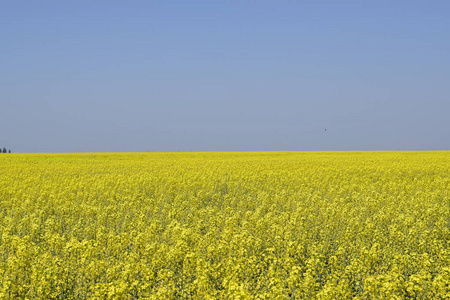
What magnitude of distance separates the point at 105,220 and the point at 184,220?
137 inches

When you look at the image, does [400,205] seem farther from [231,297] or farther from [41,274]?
[41,274]

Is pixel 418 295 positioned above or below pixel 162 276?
below

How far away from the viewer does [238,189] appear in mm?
23156

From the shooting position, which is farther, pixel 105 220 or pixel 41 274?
pixel 105 220

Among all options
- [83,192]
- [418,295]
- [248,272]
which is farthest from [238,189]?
[418,295]

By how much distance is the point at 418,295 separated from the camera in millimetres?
7332

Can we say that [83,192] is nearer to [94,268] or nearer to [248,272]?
[94,268]

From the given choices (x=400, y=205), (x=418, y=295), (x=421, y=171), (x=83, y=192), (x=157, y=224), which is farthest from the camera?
(x=421, y=171)

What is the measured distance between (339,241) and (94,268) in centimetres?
794

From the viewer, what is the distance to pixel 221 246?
367 inches

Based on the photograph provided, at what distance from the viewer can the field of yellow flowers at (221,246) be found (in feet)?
24.0

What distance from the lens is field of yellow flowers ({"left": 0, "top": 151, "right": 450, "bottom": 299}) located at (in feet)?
24.0

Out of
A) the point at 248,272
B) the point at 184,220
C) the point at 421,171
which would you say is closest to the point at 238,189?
the point at 184,220

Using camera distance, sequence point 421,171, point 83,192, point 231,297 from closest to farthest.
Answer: point 231,297 → point 83,192 → point 421,171
